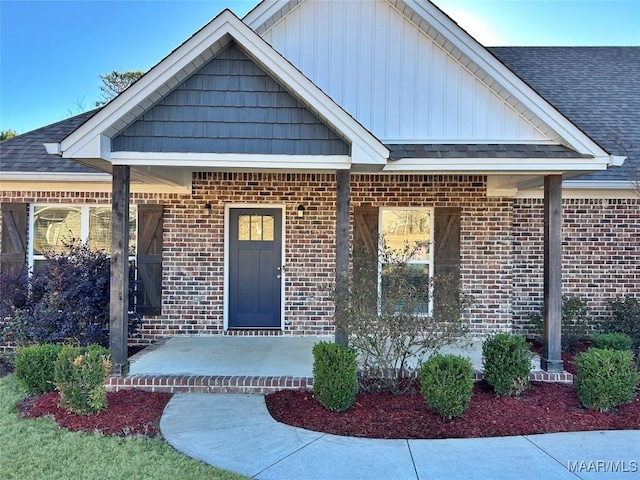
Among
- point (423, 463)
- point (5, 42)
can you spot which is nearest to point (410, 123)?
point (423, 463)

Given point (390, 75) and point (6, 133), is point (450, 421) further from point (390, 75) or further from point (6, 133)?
point (6, 133)

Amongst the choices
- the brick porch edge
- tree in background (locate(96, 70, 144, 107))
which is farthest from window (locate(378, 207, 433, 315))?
tree in background (locate(96, 70, 144, 107))

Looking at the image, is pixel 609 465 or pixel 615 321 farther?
pixel 615 321

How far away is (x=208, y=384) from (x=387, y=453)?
2.36 metres

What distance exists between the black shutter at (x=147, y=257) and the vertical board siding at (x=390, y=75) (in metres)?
3.40

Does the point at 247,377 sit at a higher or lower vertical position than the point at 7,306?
lower

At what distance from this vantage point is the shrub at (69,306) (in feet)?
20.3

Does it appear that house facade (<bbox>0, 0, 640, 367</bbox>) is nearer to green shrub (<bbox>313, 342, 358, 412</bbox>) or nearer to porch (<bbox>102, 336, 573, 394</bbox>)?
porch (<bbox>102, 336, 573, 394</bbox>)

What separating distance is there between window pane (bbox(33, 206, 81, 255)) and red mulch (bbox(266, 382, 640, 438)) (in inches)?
186

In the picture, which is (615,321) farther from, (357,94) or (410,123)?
(357,94)

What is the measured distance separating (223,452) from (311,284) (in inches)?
156

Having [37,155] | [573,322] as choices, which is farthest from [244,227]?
[573,322]

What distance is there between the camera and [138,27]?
578 inches

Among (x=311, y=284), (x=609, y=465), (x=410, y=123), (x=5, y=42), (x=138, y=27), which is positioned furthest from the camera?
(x=138, y=27)
